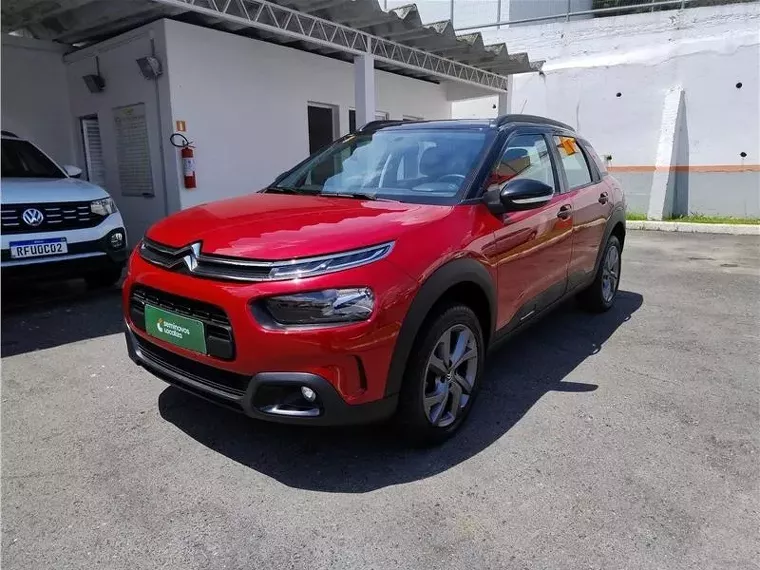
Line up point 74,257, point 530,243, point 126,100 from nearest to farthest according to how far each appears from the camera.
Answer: point 530,243 → point 74,257 → point 126,100

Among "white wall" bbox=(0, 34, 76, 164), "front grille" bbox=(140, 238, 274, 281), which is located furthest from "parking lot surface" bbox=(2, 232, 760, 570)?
"white wall" bbox=(0, 34, 76, 164)

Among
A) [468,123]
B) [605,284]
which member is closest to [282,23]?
[468,123]

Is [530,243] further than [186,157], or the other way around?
[186,157]

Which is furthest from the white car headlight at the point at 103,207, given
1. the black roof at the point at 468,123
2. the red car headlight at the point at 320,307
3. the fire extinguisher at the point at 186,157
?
the red car headlight at the point at 320,307

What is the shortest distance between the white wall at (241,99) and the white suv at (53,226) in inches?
83.7

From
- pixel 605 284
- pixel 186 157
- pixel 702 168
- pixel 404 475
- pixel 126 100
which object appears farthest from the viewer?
pixel 702 168

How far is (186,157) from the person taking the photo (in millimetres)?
7629

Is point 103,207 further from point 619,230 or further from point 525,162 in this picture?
point 619,230

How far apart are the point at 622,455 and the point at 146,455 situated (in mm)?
2441

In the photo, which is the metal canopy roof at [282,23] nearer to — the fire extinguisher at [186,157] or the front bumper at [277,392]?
the fire extinguisher at [186,157]

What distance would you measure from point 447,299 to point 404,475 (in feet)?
2.90

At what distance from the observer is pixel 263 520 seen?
2303 mm

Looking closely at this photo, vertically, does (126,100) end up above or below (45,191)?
above

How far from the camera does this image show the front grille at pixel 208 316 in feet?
7.78
